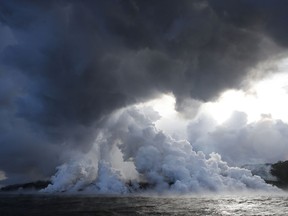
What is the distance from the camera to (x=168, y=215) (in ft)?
406

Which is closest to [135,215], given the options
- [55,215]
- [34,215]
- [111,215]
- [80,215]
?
[111,215]

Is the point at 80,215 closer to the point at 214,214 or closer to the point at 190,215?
the point at 190,215

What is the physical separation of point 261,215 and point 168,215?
99.3 ft

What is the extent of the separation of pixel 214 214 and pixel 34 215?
201 feet

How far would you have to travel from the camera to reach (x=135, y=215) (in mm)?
121750

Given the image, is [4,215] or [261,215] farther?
[4,215]

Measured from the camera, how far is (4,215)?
422 feet

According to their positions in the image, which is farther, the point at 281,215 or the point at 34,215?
the point at 34,215

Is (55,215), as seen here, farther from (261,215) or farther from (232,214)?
(261,215)

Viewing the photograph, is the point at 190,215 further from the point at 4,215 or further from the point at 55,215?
the point at 4,215

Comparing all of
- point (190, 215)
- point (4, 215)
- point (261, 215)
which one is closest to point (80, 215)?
point (4, 215)

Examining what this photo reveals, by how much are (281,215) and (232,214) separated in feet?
54.1

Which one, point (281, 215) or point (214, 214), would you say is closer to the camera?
point (281, 215)

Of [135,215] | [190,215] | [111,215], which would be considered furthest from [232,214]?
[111,215]
